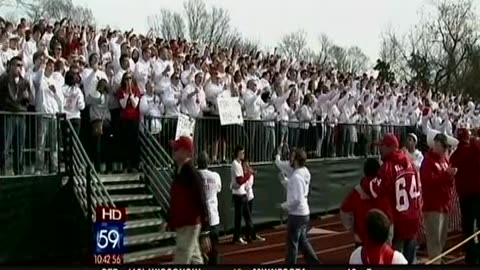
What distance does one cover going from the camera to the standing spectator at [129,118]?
13688 millimetres

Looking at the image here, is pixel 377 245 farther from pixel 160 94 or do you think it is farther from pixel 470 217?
pixel 160 94

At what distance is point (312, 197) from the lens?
63.6ft

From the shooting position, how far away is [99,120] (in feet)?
44.4

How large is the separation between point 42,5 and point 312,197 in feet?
21.0

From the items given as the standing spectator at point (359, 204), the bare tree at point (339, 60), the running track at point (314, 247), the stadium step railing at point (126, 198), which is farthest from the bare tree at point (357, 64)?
the standing spectator at point (359, 204)

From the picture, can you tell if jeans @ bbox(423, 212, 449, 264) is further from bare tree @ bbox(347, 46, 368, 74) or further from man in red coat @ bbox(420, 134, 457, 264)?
bare tree @ bbox(347, 46, 368, 74)

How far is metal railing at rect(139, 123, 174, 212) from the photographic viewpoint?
1433 centimetres

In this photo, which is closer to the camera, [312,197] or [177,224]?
[177,224]

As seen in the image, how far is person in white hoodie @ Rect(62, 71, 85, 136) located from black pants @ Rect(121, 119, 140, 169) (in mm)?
1105

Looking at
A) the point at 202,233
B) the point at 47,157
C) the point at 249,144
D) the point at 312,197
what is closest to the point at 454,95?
the point at 312,197

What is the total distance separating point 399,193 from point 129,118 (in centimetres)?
532

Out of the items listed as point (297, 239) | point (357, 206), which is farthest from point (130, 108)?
point (357, 206)

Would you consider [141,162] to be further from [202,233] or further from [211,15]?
[202,233]

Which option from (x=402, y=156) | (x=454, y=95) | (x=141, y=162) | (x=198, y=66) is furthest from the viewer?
(x=454, y=95)
